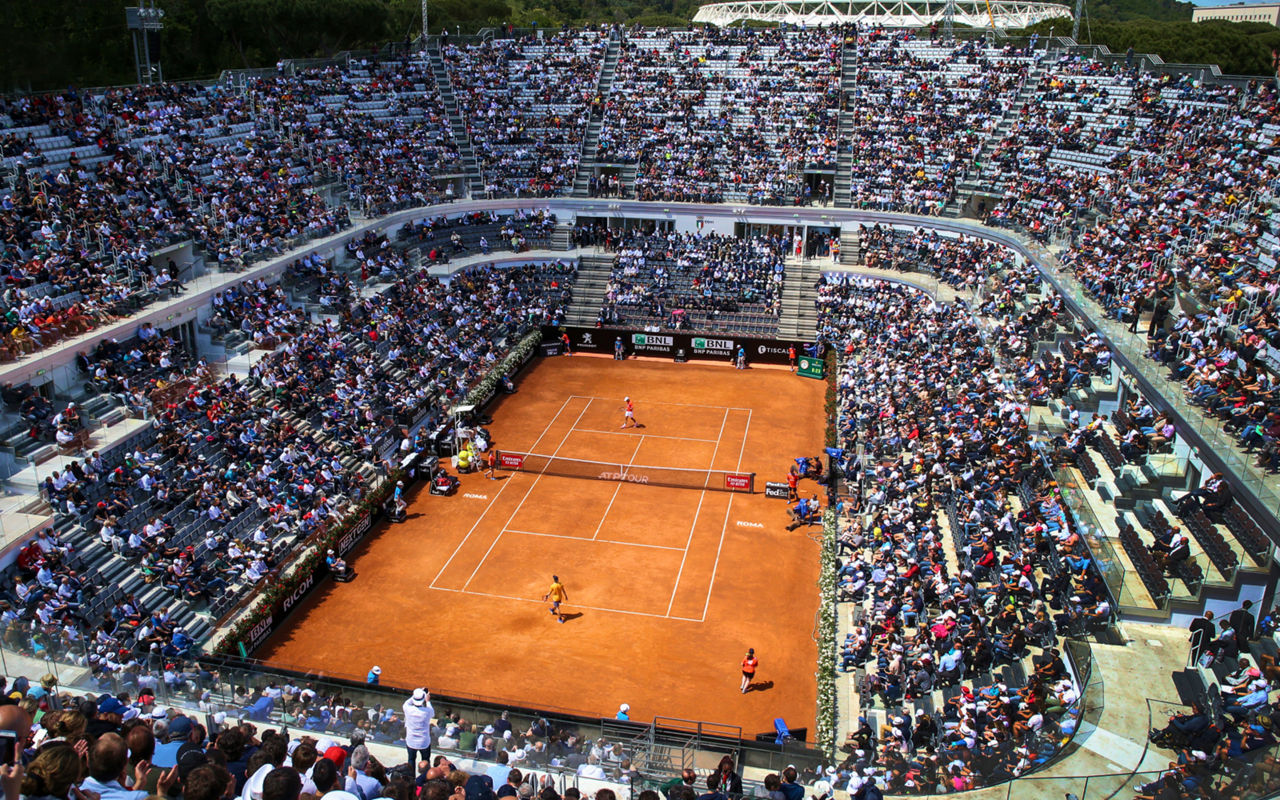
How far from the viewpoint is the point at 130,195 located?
40.8 meters

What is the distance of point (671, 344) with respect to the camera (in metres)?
52.9

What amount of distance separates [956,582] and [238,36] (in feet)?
214

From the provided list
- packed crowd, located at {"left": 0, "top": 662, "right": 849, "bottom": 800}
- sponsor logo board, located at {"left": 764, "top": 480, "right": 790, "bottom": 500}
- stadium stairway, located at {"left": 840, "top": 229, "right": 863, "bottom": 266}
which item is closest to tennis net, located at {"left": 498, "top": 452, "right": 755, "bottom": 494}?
sponsor logo board, located at {"left": 764, "top": 480, "right": 790, "bottom": 500}

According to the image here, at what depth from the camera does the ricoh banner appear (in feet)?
170

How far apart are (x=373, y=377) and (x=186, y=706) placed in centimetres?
2366

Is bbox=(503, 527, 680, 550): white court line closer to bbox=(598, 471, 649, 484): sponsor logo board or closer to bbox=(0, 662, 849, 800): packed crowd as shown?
bbox=(598, 471, 649, 484): sponsor logo board

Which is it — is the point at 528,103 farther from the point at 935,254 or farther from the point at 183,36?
the point at 935,254

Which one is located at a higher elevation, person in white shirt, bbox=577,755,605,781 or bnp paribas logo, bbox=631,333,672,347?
person in white shirt, bbox=577,755,605,781

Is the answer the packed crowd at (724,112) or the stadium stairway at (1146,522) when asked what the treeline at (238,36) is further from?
the stadium stairway at (1146,522)

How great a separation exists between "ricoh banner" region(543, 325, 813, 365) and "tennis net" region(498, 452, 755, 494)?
47.0 ft

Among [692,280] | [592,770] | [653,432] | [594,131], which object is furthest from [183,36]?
[592,770]

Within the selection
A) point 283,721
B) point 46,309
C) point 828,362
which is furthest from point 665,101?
point 283,721

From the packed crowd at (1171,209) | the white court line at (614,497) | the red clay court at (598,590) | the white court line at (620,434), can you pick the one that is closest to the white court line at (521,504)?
the red clay court at (598,590)

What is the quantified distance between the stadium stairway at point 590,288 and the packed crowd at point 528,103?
6.25 m
